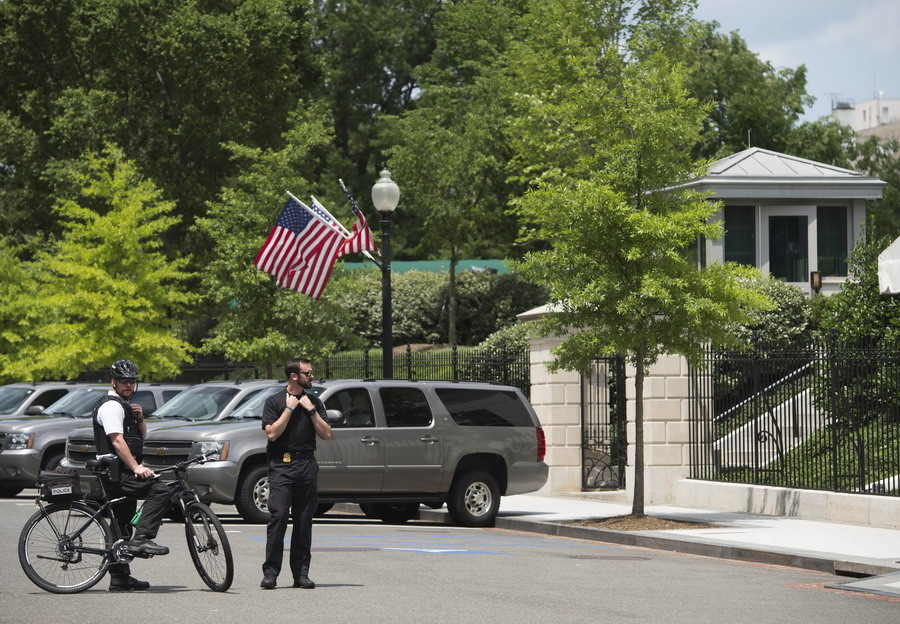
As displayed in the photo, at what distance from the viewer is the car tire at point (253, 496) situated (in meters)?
17.4

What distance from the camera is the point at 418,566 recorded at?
1289 centimetres

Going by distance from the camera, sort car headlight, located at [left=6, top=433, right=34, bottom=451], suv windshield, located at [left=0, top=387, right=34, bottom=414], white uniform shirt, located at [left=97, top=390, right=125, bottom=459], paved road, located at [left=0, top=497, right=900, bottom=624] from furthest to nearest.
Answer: suv windshield, located at [left=0, top=387, right=34, bottom=414] → car headlight, located at [left=6, top=433, right=34, bottom=451] → white uniform shirt, located at [left=97, top=390, right=125, bottom=459] → paved road, located at [left=0, top=497, right=900, bottom=624]

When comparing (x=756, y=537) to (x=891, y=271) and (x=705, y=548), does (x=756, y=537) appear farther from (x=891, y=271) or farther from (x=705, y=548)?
(x=891, y=271)

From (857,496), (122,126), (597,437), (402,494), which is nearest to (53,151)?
(122,126)

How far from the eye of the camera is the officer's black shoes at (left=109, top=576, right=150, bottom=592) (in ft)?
35.6

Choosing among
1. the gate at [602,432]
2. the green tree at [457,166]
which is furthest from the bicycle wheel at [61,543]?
the green tree at [457,166]

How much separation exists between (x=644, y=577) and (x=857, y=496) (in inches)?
230

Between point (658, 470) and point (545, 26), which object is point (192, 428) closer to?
point (658, 470)

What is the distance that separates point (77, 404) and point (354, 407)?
7796mm

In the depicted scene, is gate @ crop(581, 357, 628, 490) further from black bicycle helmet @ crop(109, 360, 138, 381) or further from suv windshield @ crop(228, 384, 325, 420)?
black bicycle helmet @ crop(109, 360, 138, 381)

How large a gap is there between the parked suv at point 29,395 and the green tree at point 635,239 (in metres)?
11.2

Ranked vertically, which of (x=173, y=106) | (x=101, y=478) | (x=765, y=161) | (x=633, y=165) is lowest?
(x=101, y=478)

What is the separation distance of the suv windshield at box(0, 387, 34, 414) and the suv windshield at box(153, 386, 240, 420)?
6323mm

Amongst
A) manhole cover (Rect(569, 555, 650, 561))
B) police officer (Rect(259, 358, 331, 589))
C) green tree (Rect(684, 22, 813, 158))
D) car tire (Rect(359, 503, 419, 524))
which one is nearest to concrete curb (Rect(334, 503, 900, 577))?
car tire (Rect(359, 503, 419, 524))
